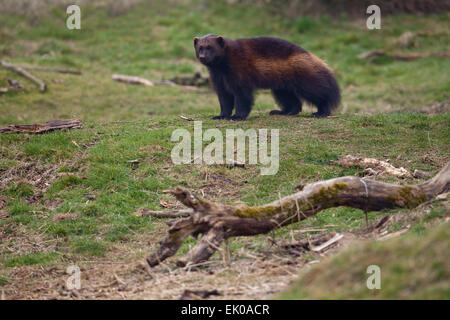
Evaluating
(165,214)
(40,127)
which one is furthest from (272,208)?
(40,127)

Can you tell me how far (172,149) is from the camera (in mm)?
8750

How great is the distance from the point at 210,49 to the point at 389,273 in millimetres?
6744

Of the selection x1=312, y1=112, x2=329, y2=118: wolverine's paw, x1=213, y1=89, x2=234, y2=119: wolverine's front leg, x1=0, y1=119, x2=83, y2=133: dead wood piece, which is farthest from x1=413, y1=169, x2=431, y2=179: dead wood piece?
x1=0, y1=119, x2=83, y2=133: dead wood piece

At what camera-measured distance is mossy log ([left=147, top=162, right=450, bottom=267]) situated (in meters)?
5.37

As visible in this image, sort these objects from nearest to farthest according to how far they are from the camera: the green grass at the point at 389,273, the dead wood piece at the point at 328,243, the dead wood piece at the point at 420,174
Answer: the green grass at the point at 389,273 < the dead wood piece at the point at 328,243 < the dead wood piece at the point at 420,174

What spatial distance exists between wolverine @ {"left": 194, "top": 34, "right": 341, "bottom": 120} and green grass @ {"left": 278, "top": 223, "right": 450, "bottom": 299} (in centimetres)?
612

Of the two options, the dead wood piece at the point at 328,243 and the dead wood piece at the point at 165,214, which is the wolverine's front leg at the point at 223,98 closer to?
the dead wood piece at the point at 165,214

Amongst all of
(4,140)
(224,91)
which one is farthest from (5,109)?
(224,91)

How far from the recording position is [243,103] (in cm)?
1021

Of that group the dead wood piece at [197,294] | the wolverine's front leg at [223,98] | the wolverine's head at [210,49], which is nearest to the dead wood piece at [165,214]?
the dead wood piece at [197,294]

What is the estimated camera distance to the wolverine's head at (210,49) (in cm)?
998

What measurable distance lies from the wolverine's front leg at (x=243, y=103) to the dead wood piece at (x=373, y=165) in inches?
97.6

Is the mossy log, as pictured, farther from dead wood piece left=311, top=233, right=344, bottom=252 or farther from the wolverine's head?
the wolverine's head

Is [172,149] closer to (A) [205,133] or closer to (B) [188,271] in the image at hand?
(A) [205,133]
